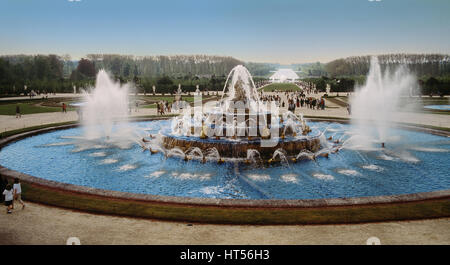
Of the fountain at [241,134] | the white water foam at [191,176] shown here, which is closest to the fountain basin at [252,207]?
the white water foam at [191,176]

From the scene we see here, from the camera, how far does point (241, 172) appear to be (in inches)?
629

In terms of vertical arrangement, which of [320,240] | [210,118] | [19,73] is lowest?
[320,240]

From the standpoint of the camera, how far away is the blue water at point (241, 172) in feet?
44.1

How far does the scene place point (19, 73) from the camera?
116 metres

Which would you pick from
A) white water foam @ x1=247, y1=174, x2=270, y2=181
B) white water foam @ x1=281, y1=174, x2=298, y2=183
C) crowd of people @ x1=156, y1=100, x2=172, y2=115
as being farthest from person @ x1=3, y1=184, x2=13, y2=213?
crowd of people @ x1=156, y1=100, x2=172, y2=115

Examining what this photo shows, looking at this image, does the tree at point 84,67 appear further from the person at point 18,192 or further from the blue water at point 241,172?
the person at point 18,192

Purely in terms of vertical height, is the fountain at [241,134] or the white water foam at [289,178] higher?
the fountain at [241,134]

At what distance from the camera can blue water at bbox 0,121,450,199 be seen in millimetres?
13453

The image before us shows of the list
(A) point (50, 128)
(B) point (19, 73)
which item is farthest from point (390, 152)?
(B) point (19, 73)

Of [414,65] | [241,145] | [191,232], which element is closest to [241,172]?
[241,145]

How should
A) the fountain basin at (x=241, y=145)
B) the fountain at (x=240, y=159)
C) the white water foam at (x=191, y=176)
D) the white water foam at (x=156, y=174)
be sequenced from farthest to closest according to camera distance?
the fountain basin at (x=241, y=145) → the white water foam at (x=156, y=174) → the white water foam at (x=191, y=176) → the fountain at (x=240, y=159)

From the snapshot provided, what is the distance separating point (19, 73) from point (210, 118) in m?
113

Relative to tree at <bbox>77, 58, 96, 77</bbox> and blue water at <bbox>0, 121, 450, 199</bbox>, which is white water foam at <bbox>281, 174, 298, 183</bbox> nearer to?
blue water at <bbox>0, 121, 450, 199</bbox>
